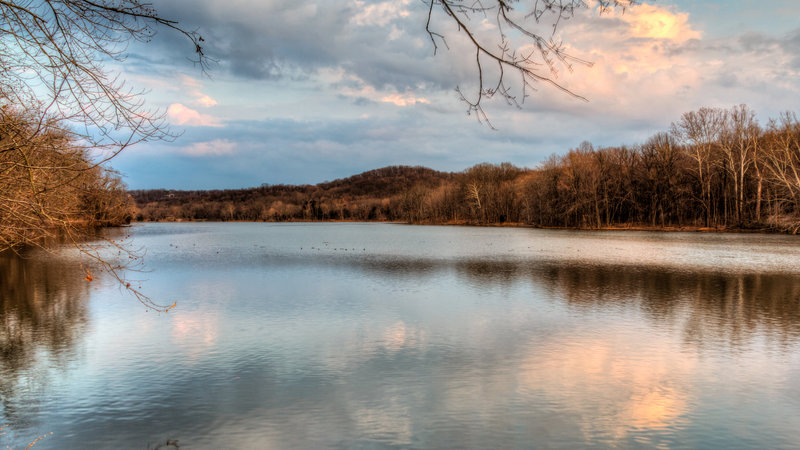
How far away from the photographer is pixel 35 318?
11188 millimetres

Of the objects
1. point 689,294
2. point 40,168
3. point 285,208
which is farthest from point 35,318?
point 285,208

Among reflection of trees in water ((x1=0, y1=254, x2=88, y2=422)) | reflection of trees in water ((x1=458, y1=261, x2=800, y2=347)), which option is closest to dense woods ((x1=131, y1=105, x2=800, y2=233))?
reflection of trees in water ((x1=458, y1=261, x2=800, y2=347))

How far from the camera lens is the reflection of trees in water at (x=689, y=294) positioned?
1046 centimetres

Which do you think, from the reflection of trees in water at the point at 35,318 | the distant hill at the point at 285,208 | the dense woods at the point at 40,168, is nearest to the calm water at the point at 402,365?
the reflection of trees in water at the point at 35,318

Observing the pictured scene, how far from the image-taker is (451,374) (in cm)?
740

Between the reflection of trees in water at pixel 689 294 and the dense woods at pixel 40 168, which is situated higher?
the dense woods at pixel 40 168

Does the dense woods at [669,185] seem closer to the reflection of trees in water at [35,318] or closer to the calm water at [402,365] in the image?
the calm water at [402,365]

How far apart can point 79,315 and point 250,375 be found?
6822 mm

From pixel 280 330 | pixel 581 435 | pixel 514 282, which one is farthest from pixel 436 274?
pixel 581 435

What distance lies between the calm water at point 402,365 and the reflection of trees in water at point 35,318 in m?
0.07

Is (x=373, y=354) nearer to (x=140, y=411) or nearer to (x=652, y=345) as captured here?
(x=140, y=411)

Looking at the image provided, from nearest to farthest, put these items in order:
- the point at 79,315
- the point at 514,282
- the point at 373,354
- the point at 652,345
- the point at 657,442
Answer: the point at 657,442, the point at 373,354, the point at 652,345, the point at 79,315, the point at 514,282

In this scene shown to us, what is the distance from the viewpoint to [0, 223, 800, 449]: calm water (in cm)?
558

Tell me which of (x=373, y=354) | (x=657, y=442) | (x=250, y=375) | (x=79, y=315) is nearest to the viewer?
(x=657, y=442)
